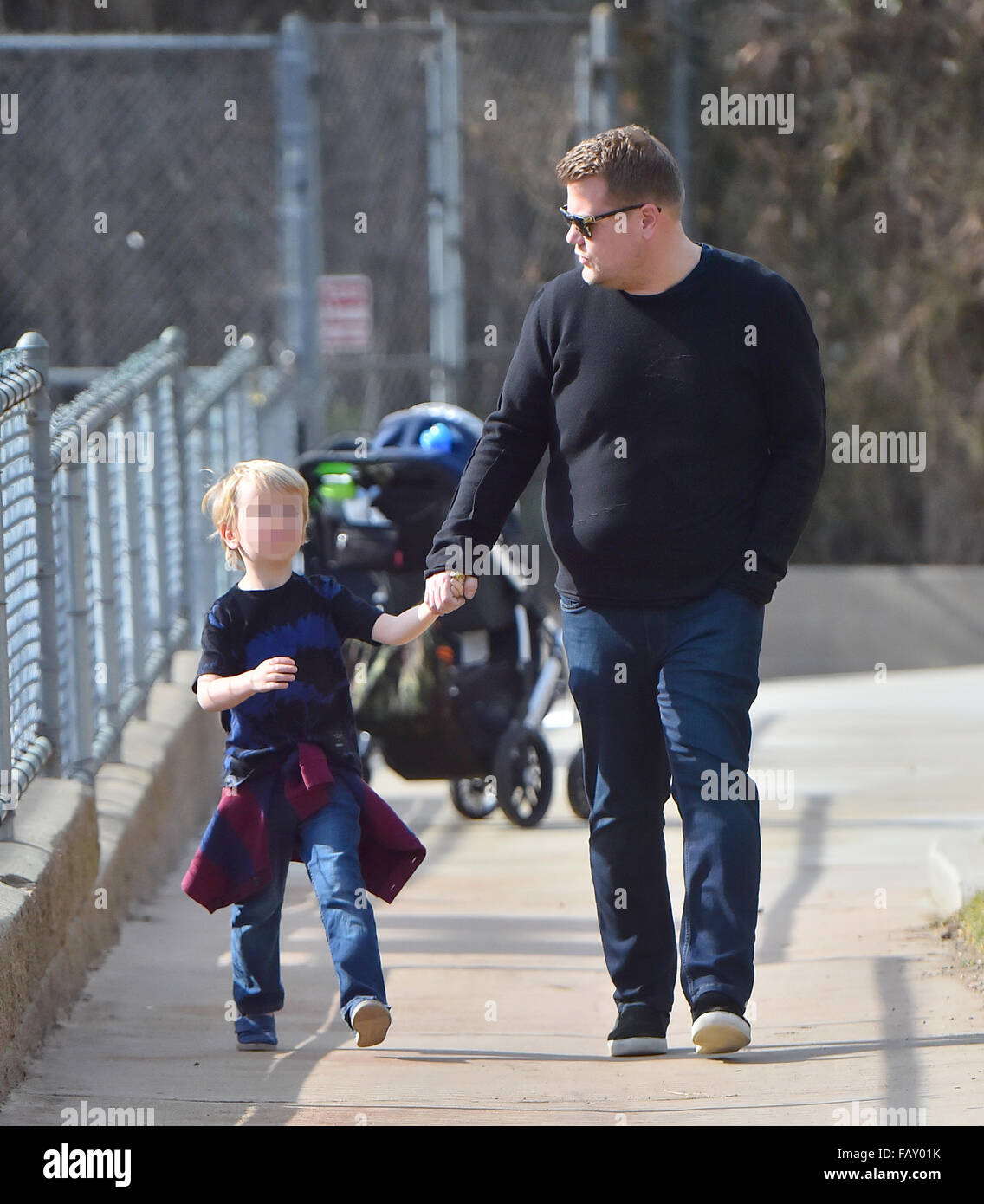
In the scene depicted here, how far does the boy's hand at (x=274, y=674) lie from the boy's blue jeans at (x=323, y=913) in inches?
12.9

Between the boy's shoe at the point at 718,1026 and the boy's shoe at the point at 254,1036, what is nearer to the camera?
the boy's shoe at the point at 718,1026

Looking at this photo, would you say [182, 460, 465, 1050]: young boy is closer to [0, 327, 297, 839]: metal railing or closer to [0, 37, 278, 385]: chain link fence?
[0, 327, 297, 839]: metal railing

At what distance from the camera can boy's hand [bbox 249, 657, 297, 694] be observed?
396 centimetres

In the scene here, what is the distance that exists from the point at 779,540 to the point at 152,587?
11.0 feet

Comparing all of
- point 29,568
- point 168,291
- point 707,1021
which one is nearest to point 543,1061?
point 707,1021

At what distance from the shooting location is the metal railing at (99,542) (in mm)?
4727

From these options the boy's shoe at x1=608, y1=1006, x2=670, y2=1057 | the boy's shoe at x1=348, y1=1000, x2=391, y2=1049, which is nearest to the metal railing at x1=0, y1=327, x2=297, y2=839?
the boy's shoe at x1=348, y1=1000, x2=391, y2=1049

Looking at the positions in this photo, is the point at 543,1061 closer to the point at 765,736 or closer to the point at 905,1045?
the point at 905,1045

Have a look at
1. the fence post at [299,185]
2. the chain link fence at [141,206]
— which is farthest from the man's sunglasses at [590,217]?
the chain link fence at [141,206]

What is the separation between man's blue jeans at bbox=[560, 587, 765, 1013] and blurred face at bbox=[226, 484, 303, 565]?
0.58 m

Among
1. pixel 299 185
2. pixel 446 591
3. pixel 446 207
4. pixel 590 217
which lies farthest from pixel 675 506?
pixel 446 207

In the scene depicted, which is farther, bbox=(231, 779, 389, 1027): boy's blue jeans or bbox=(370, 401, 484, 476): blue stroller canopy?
bbox=(370, 401, 484, 476): blue stroller canopy

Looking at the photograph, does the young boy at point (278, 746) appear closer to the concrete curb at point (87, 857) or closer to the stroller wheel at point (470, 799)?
the concrete curb at point (87, 857)

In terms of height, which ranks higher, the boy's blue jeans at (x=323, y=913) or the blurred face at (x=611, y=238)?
the blurred face at (x=611, y=238)
